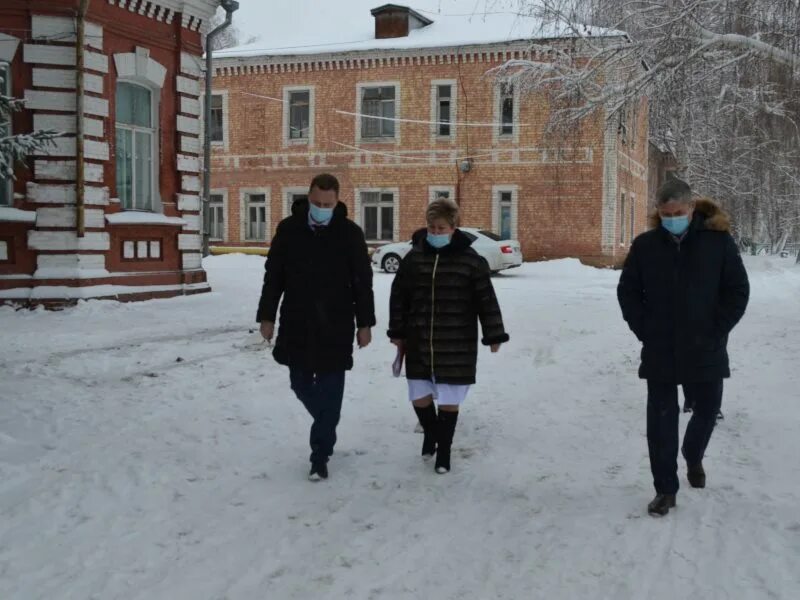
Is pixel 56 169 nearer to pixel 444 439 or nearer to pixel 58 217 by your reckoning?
pixel 58 217

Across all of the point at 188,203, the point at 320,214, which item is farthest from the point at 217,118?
the point at 320,214

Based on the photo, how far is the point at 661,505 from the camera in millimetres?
4531

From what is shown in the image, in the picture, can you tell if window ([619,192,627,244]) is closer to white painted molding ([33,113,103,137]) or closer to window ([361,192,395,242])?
window ([361,192,395,242])

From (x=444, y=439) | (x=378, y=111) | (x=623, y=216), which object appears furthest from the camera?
(x=623, y=216)

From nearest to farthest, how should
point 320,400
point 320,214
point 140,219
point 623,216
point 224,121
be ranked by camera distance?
point 320,214 < point 320,400 < point 140,219 < point 623,216 < point 224,121

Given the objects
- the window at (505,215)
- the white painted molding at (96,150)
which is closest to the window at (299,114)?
the window at (505,215)

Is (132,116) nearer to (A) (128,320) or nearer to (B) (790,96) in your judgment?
(A) (128,320)

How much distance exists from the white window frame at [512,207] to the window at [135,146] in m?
15.3

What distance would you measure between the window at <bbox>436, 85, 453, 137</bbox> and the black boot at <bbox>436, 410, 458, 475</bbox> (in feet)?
80.4

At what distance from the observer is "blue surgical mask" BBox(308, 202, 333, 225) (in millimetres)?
5043

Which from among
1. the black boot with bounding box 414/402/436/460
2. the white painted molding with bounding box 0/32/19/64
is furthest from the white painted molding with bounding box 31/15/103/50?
the black boot with bounding box 414/402/436/460

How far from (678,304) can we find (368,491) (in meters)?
2.07

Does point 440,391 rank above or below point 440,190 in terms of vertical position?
below

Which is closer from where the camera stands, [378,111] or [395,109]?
[395,109]
